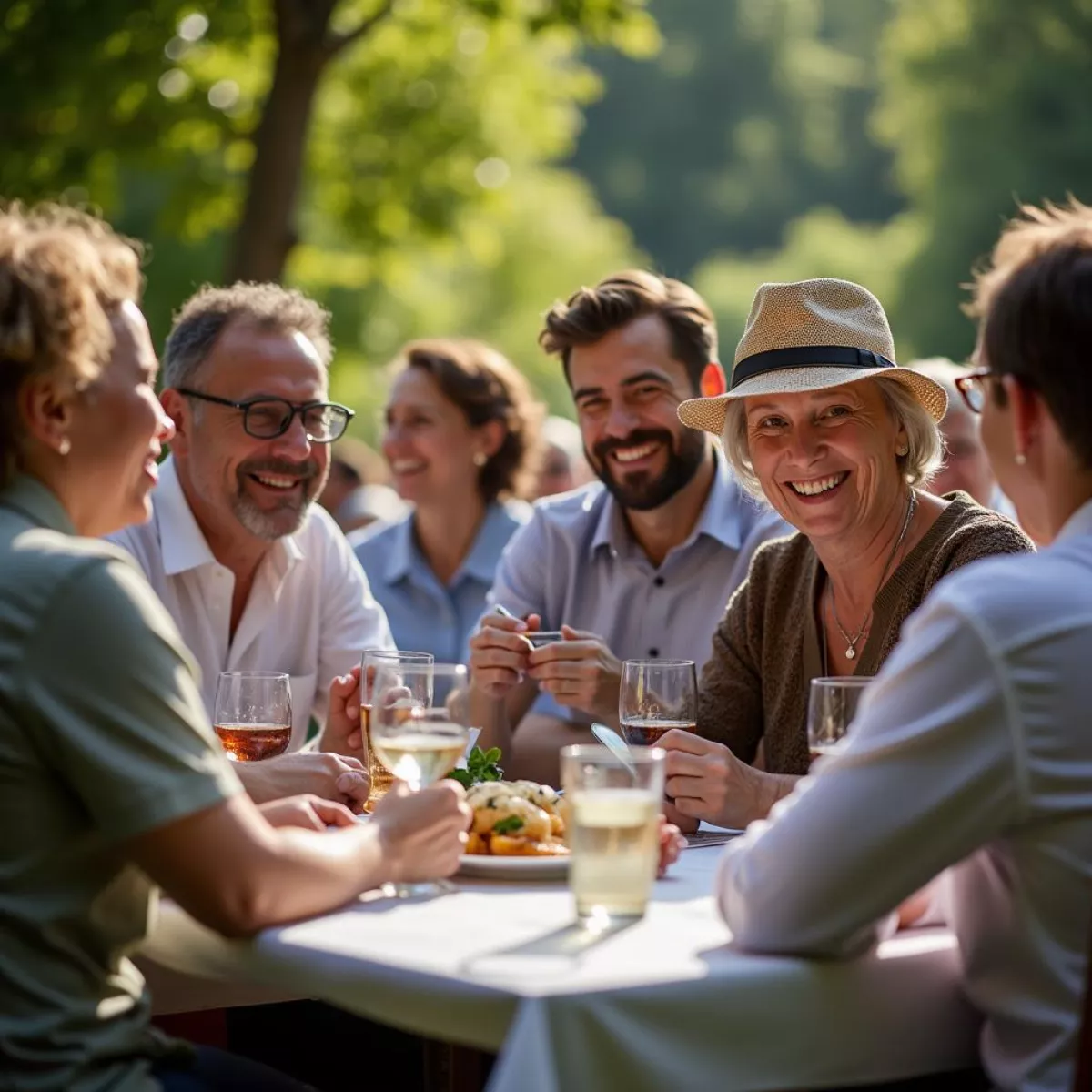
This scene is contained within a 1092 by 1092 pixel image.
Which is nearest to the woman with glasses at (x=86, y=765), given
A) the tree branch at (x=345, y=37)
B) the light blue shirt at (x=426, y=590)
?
the light blue shirt at (x=426, y=590)

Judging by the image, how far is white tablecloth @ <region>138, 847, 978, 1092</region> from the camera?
2225 millimetres

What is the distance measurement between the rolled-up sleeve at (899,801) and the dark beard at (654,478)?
309 centimetres

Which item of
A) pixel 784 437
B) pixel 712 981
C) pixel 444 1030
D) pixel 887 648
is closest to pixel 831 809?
pixel 712 981

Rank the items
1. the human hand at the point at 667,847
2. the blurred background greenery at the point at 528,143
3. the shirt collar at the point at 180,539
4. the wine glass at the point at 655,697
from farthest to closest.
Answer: the blurred background greenery at the point at 528,143 → the shirt collar at the point at 180,539 → the wine glass at the point at 655,697 → the human hand at the point at 667,847

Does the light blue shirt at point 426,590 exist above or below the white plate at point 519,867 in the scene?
above

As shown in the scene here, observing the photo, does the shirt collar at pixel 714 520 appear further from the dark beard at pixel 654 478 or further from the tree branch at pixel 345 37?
the tree branch at pixel 345 37

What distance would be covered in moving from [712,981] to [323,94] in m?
13.9

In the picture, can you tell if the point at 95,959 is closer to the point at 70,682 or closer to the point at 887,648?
the point at 70,682

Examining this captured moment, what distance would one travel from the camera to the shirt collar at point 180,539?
4742 millimetres

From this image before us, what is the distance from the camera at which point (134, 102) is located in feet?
40.5

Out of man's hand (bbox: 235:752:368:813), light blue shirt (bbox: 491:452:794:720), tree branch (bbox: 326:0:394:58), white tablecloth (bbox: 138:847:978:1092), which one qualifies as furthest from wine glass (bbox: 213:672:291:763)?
tree branch (bbox: 326:0:394:58)

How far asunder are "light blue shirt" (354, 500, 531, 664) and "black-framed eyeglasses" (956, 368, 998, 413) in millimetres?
4007

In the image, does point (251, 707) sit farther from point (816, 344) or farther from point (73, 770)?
point (816, 344)

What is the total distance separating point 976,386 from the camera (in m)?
2.81
